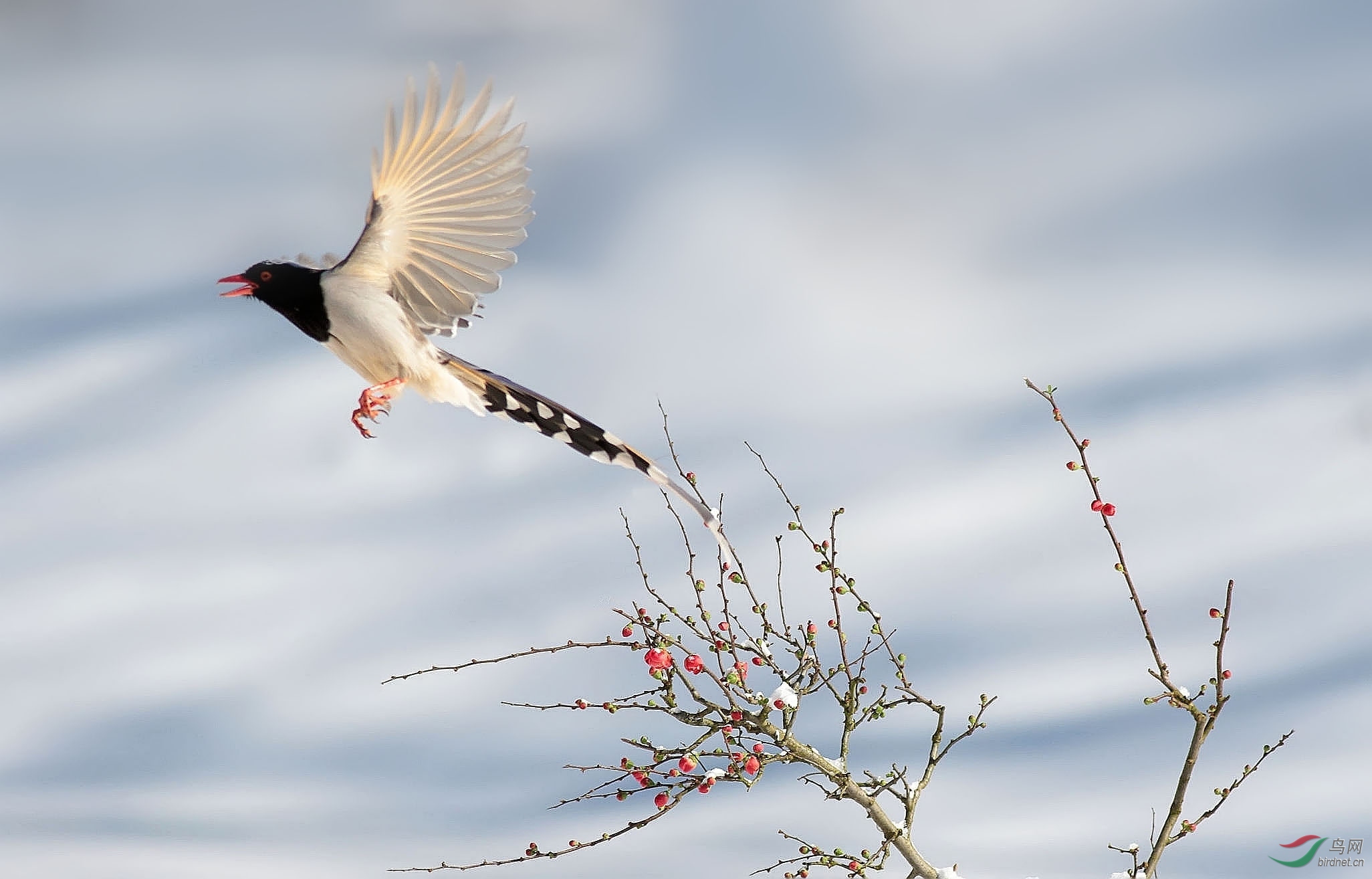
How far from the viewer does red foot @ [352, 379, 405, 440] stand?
308 cm

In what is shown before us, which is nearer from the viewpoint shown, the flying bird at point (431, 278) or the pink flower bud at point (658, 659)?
the flying bird at point (431, 278)

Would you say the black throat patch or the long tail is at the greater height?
the black throat patch

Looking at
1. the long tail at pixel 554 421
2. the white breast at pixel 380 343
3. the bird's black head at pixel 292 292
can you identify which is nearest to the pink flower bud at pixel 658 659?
the long tail at pixel 554 421

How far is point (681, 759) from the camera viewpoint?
348 cm

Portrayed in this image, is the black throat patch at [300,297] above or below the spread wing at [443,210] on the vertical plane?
below

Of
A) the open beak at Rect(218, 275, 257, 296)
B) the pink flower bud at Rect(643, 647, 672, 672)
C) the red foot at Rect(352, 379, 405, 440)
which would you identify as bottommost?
the pink flower bud at Rect(643, 647, 672, 672)

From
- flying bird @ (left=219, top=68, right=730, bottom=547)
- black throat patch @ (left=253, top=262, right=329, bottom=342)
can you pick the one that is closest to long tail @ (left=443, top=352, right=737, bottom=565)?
flying bird @ (left=219, top=68, right=730, bottom=547)

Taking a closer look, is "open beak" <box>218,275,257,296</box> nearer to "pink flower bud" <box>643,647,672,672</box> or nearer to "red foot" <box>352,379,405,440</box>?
"red foot" <box>352,379,405,440</box>

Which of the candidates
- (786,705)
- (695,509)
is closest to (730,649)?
(786,705)

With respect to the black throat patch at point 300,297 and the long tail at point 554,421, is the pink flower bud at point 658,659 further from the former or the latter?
the black throat patch at point 300,297

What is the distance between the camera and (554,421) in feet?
10.4

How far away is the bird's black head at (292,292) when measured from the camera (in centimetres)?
311

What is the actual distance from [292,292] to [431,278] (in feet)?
1.18

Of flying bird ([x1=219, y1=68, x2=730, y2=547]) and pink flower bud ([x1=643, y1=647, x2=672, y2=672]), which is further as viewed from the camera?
pink flower bud ([x1=643, y1=647, x2=672, y2=672])
